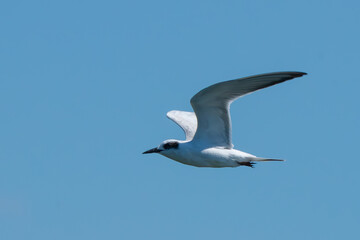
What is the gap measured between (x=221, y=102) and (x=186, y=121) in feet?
13.1

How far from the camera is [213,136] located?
1848cm

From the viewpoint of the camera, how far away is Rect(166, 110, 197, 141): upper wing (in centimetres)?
2086

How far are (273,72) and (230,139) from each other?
3.03 meters

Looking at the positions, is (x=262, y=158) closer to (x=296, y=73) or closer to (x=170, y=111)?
(x=296, y=73)

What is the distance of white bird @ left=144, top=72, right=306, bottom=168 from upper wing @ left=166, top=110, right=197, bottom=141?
203cm

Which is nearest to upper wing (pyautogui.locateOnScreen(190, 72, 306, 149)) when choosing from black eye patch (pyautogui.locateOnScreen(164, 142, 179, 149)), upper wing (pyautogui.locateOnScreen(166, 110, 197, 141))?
black eye patch (pyautogui.locateOnScreen(164, 142, 179, 149))

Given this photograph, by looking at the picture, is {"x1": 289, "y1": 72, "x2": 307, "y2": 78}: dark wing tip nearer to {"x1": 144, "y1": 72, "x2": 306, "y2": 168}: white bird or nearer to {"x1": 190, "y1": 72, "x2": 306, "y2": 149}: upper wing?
{"x1": 190, "y1": 72, "x2": 306, "y2": 149}: upper wing

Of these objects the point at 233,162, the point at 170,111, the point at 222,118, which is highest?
the point at 170,111

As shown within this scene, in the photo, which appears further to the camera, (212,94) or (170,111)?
(170,111)

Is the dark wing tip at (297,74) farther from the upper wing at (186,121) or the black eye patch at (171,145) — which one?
the upper wing at (186,121)

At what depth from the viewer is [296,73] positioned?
52.1ft

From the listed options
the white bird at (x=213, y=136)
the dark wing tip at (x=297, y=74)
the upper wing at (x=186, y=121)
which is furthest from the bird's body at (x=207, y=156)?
the dark wing tip at (x=297, y=74)

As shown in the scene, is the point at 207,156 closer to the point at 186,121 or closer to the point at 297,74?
the point at 297,74

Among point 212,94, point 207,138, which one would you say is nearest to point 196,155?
point 207,138
